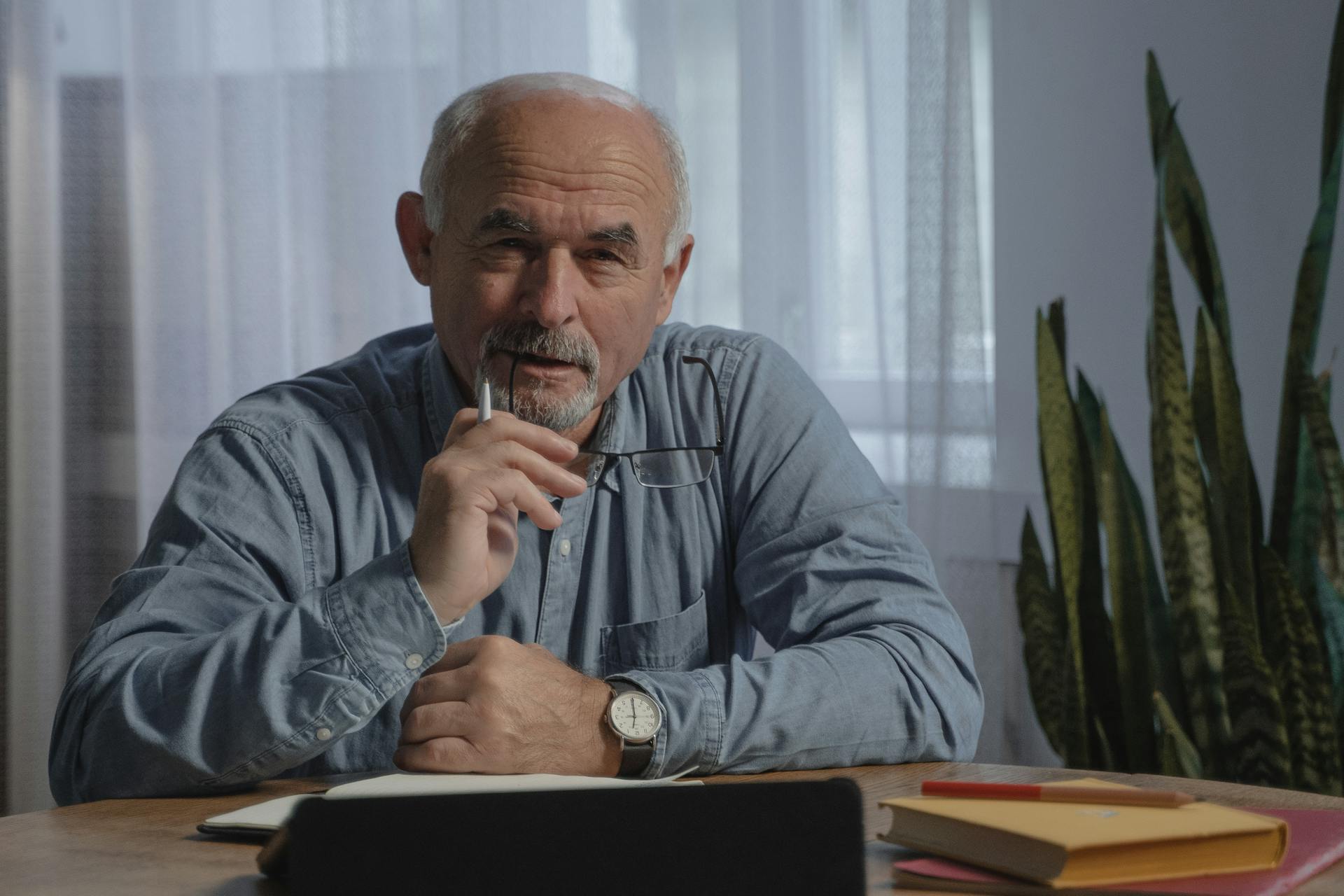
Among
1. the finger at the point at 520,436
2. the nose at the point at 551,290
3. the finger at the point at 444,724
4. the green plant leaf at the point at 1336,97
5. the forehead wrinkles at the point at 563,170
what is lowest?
the finger at the point at 444,724

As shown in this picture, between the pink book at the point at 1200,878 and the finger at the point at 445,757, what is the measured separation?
38 centimetres

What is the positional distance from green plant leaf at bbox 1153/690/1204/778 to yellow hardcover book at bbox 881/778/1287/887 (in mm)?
1017

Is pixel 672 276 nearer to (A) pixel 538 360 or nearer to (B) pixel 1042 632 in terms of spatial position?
(A) pixel 538 360

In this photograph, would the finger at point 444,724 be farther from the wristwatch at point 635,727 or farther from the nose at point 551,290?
the nose at point 551,290

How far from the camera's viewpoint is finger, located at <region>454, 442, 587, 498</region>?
109 cm

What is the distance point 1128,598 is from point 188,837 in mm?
1377

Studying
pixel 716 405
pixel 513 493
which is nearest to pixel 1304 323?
pixel 716 405

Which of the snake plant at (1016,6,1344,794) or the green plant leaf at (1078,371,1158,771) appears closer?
the snake plant at (1016,6,1344,794)

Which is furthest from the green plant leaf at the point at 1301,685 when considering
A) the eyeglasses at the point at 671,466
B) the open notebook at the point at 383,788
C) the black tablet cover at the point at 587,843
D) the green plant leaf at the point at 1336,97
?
the black tablet cover at the point at 587,843

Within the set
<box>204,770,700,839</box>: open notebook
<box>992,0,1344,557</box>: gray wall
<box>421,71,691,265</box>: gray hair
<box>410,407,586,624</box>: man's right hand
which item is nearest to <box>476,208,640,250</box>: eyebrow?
<box>421,71,691,265</box>: gray hair

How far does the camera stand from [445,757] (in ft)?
3.13

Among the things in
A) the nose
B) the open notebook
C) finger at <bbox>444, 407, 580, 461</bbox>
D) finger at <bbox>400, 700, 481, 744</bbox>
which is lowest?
the open notebook

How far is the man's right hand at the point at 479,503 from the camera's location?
107 centimetres

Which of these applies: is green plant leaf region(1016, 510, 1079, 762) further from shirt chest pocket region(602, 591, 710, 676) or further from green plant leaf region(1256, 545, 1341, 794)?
shirt chest pocket region(602, 591, 710, 676)
